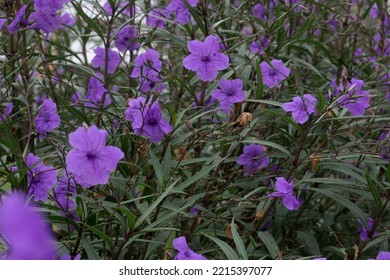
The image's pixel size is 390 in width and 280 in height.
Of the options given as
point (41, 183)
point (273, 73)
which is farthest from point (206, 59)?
point (41, 183)

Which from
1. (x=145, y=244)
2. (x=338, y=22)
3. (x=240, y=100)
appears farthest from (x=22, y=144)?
(x=338, y=22)

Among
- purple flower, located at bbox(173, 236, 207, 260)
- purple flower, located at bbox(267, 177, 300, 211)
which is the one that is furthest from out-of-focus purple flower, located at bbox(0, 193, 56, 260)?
purple flower, located at bbox(267, 177, 300, 211)

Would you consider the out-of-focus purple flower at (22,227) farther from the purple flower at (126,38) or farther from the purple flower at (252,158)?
the purple flower at (126,38)

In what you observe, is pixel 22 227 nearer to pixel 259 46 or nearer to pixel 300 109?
pixel 300 109

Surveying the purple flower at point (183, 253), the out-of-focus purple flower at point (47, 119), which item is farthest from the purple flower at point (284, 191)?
the out-of-focus purple flower at point (47, 119)
